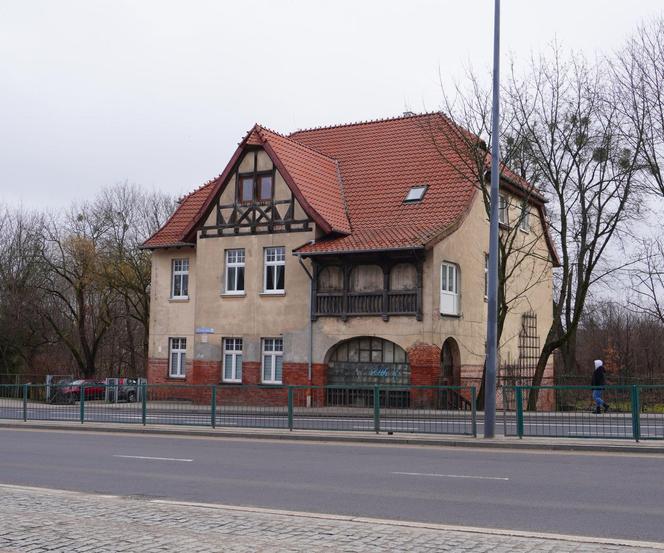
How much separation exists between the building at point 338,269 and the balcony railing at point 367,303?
0.17 feet

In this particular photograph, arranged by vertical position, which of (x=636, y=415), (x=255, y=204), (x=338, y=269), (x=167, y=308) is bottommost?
(x=636, y=415)

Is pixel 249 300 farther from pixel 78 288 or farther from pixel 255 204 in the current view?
pixel 78 288

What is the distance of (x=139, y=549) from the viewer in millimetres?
7508

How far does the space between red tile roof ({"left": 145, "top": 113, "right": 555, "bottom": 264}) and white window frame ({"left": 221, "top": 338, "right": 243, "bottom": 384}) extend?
4.87m

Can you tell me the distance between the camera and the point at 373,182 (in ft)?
119

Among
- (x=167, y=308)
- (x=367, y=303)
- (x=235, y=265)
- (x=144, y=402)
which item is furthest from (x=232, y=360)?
(x=144, y=402)

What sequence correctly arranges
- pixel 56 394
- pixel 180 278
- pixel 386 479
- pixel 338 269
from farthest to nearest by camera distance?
pixel 180 278 < pixel 338 269 < pixel 56 394 < pixel 386 479

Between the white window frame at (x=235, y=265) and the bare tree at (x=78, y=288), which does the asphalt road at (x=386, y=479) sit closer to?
the white window frame at (x=235, y=265)

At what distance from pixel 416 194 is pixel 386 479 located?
2252 centimetres

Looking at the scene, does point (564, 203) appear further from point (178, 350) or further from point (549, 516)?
point (549, 516)

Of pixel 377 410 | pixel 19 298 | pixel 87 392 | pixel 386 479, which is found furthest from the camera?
pixel 19 298

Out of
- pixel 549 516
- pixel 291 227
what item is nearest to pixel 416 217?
pixel 291 227

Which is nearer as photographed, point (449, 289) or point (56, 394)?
point (56, 394)

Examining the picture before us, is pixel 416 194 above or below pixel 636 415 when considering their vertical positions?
above
